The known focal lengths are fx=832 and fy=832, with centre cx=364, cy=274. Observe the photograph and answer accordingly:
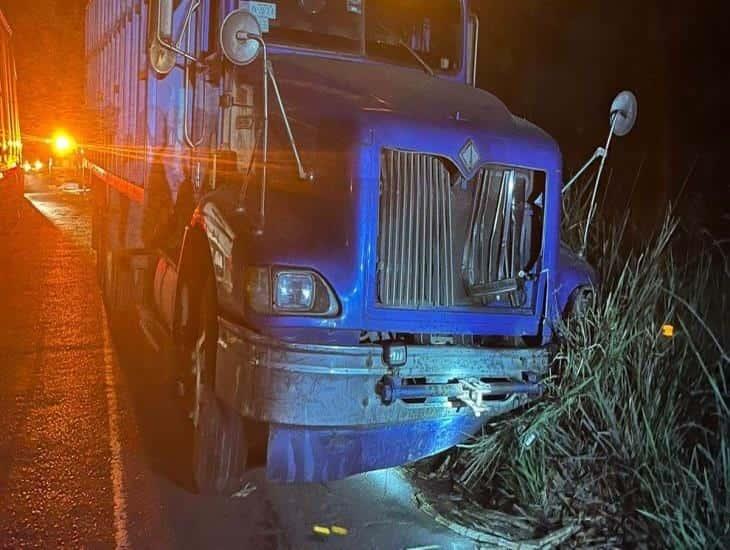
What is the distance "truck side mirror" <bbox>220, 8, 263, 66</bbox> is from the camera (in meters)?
4.16

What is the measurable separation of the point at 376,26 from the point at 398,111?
61.0 inches

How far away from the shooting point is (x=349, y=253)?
4000mm

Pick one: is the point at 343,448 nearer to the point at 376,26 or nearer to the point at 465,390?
the point at 465,390

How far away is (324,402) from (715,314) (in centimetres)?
280

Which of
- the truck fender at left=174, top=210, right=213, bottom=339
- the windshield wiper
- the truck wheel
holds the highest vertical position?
the windshield wiper

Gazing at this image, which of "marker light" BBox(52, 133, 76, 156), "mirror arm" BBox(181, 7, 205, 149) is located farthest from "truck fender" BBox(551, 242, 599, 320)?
"marker light" BBox(52, 133, 76, 156)

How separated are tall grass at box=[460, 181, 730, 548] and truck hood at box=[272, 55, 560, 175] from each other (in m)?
1.06

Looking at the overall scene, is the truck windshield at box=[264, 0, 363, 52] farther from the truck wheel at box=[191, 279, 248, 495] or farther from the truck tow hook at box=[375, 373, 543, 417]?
the truck tow hook at box=[375, 373, 543, 417]

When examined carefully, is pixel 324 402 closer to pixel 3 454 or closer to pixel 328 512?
pixel 328 512

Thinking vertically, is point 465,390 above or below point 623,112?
below

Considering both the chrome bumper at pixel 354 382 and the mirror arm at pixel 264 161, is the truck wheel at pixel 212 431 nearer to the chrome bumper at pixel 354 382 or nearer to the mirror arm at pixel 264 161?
the chrome bumper at pixel 354 382

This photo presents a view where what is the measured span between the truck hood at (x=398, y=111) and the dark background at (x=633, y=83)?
350 cm

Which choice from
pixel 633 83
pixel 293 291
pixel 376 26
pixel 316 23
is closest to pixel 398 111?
pixel 293 291

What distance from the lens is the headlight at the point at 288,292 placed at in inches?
154
